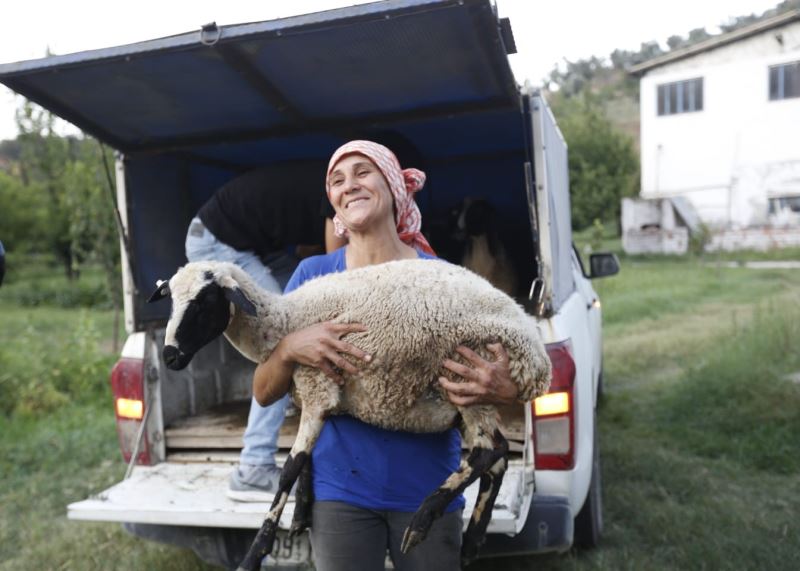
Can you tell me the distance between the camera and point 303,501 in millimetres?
2125

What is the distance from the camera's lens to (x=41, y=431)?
656 cm

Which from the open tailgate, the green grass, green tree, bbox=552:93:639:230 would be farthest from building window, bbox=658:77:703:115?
the open tailgate

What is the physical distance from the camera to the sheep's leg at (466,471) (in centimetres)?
195

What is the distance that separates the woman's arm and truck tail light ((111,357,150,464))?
193 centimetres

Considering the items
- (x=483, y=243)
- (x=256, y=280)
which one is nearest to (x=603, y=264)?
(x=483, y=243)

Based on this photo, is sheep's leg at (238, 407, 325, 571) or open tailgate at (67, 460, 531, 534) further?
open tailgate at (67, 460, 531, 534)

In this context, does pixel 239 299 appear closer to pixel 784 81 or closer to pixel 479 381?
pixel 479 381

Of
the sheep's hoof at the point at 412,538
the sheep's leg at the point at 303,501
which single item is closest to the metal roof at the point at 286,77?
the sheep's leg at the point at 303,501

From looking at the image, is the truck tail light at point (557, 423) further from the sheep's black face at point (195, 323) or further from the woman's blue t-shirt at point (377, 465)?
the sheep's black face at point (195, 323)

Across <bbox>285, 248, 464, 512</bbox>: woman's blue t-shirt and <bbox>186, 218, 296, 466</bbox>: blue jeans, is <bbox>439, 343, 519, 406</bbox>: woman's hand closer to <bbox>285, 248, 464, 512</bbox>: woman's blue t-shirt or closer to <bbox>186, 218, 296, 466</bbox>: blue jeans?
<bbox>285, 248, 464, 512</bbox>: woman's blue t-shirt

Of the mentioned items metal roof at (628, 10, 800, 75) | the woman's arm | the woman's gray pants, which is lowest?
the woman's gray pants

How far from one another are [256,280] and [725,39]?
91.5 ft

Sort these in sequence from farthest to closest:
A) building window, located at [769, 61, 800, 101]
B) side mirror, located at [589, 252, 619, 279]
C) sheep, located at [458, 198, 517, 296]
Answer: building window, located at [769, 61, 800, 101]
side mirror, located at [589, 252, 619, 279]
sheep, located at [458, 198, 517, 296]

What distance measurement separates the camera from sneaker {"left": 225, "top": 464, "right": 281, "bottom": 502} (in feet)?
11.0
